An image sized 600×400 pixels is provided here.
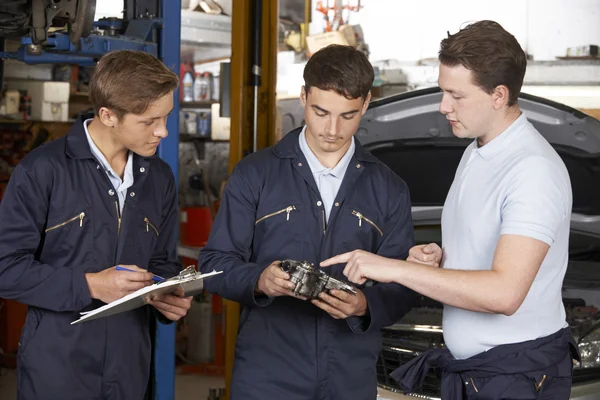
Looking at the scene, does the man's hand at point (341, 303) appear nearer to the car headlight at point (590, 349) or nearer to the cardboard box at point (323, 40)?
the car headlight at point (590, 349)

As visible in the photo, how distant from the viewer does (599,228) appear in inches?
137

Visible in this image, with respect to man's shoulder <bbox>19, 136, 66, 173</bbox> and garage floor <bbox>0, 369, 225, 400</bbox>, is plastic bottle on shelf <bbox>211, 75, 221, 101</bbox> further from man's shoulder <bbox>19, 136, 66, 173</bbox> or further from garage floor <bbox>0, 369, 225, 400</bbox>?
man's shoulder <bbox>19, 136, 66, 173</bbox>

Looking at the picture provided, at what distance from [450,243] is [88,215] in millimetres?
881

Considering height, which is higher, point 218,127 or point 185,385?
point 218,127

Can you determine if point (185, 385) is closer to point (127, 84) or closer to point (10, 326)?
point (10, 326)

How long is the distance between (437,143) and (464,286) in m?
2.16

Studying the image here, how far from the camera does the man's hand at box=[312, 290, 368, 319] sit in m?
1.87

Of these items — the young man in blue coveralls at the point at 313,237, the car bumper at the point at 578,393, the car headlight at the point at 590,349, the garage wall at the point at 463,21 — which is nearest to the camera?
the young man in blue coveralls at the point at 313,237

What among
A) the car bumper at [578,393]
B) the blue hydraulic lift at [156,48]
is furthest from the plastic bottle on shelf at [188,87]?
the car bumper at [578,393]

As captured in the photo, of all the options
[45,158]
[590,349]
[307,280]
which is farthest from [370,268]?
[590,349]

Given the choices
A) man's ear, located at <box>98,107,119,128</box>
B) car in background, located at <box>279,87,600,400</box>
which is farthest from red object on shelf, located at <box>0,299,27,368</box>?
man's ear, located at <box>98,107,119,128</box>

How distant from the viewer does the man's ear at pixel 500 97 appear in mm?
1732

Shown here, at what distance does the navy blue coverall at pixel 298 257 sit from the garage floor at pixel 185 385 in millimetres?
2719

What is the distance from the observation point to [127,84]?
6.45 feet
